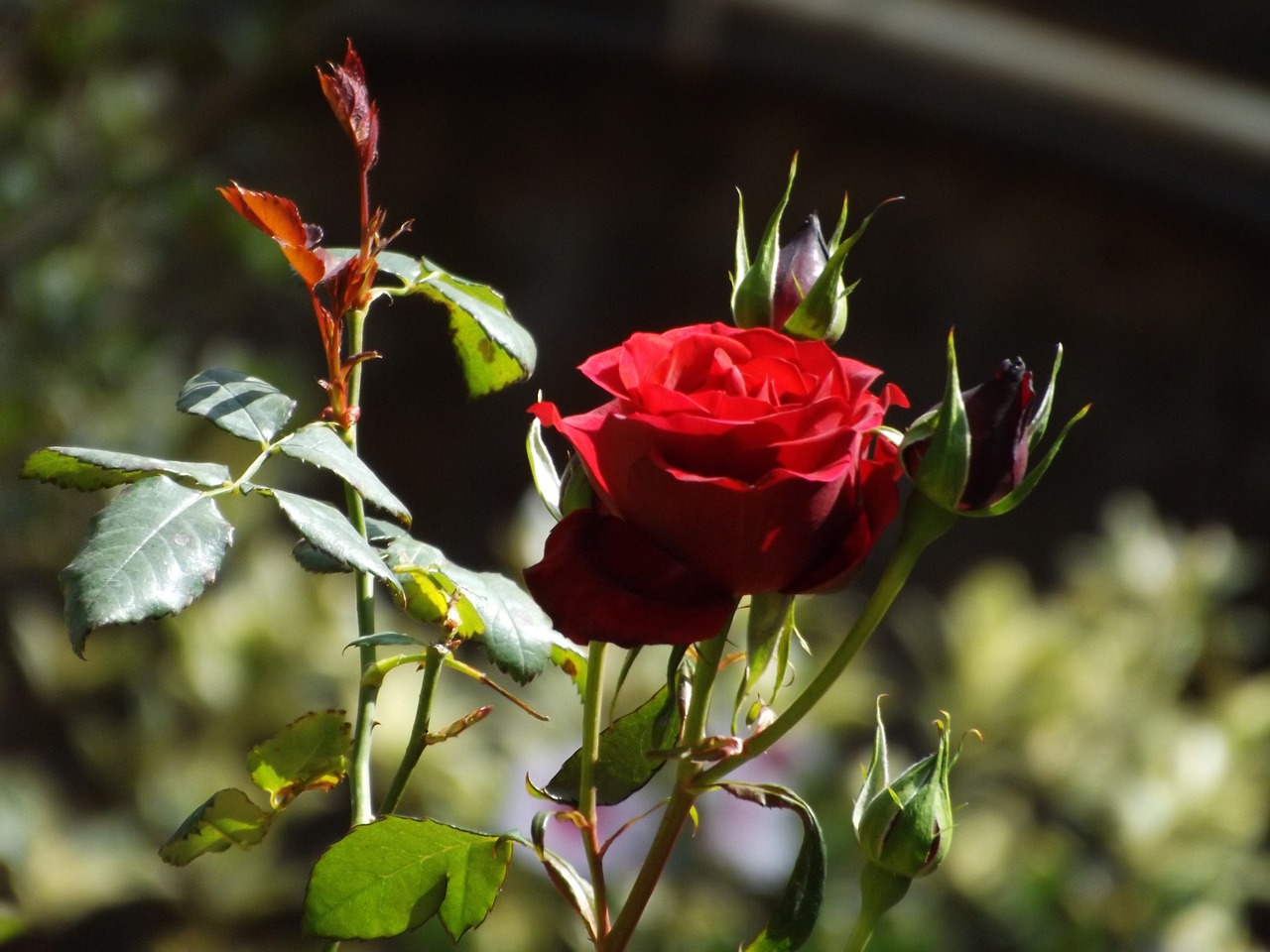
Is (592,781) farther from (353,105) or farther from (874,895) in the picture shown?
(353,105)

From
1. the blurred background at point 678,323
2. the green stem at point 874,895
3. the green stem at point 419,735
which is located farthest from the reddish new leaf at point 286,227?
the blurred background at point 678,323

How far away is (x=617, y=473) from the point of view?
337 mm

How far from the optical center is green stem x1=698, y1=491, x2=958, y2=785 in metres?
0.34

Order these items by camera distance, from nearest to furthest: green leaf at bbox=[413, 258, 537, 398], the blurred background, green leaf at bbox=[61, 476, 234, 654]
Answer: green leaf at bbox=[61, 476, 234, 654], green leaf at bbox=[413, 258, 537, 398], the blurred background

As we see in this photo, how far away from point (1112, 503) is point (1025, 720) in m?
0.85

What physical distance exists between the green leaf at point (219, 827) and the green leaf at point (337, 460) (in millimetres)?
102

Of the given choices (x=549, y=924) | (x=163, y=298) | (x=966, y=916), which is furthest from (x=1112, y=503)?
(x=163, y=298)

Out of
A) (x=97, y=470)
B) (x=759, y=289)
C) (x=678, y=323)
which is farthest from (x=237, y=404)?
(x=678, y=323)

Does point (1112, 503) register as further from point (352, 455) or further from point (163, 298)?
point (352, 455)

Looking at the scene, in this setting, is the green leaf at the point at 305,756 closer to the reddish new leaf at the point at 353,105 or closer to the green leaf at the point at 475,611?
the green leaf at the point at 475,611

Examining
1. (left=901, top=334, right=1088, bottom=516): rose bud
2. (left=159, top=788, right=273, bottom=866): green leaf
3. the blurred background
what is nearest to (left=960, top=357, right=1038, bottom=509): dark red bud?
(left=901, top=334, right=1088, bottom=516): rose bud

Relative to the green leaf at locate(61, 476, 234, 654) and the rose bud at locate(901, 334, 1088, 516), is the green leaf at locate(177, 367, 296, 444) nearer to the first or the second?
the green leaf at locate(61, 476, 234, 654)

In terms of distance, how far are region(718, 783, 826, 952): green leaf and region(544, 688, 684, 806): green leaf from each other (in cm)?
3

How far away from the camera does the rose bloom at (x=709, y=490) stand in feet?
1.07
